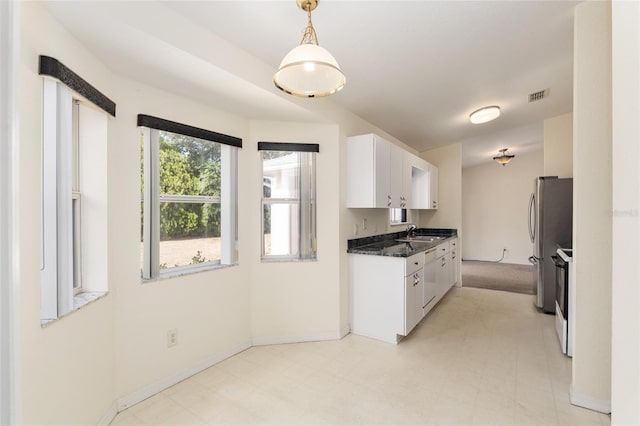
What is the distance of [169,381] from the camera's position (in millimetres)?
2223

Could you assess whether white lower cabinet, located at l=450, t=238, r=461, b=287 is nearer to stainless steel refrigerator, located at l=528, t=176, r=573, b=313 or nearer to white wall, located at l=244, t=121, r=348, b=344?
stainless steel refrigerator, located at l=528, t=176, r=573, b=313

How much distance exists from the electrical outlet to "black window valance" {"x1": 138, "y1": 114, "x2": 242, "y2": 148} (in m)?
1.51

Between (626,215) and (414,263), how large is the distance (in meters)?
2.30

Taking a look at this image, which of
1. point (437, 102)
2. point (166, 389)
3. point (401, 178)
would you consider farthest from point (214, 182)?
point (437, 102)

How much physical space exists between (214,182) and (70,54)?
4.23 ft

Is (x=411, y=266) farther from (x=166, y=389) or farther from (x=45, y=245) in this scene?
(x=45, y=245)

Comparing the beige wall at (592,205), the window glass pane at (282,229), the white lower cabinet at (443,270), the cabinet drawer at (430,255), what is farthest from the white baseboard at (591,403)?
the window glass pane at (282,229)

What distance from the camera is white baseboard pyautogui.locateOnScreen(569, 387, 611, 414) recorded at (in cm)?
195

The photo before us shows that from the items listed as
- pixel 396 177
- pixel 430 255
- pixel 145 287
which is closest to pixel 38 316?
pixel 145 287

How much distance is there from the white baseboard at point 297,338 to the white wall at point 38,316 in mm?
1409

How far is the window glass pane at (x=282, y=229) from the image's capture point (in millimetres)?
2988

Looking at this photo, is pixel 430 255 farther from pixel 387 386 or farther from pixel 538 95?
pixel 538 95

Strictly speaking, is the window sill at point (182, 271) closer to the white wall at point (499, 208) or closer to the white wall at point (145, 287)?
the white wall at point (145, 287)

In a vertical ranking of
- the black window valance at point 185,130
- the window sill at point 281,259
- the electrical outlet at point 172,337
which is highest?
the black window valance at point 185,130
